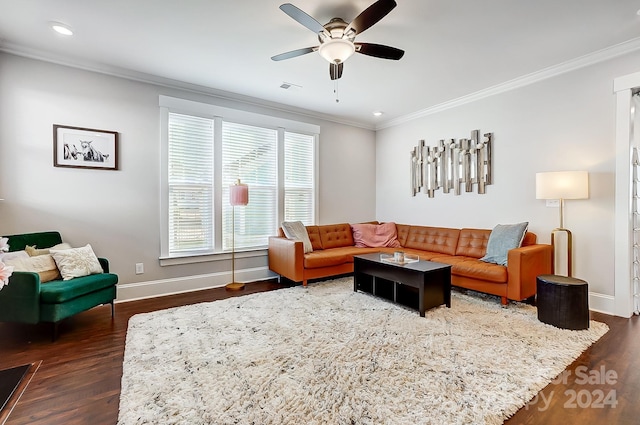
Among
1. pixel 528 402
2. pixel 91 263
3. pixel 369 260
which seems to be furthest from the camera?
pixel 369 260

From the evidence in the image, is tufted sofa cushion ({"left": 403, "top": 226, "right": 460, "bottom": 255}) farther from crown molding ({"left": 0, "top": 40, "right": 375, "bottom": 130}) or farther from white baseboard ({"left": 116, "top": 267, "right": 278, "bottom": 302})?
crown molding ({"left": 0, "top": 40, "right": 375, "bottom": 130})

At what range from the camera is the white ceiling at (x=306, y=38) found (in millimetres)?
2455

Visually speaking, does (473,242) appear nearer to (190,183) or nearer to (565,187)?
(565,187)

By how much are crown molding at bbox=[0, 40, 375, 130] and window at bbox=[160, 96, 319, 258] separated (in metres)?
0.20

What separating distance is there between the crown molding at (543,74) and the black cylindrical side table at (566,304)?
2449 millimetres

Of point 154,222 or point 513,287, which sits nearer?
point 513,287

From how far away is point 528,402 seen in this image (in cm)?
176

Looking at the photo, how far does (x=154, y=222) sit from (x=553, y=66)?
210 inches

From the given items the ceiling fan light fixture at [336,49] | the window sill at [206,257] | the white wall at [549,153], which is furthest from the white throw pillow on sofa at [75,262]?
the white wall at [549,153]

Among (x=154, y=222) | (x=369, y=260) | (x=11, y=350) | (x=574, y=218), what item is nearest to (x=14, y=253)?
(x=11, y=350)

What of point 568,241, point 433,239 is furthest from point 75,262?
point 568,241

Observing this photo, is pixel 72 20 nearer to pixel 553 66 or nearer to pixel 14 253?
pixel 14 253

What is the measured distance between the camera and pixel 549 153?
12.1ft

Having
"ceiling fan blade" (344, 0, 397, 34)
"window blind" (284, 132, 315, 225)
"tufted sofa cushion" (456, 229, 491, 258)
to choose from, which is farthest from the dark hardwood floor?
"window blind" (284, 132, 315, 225)
